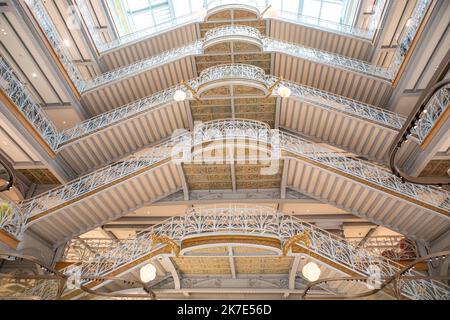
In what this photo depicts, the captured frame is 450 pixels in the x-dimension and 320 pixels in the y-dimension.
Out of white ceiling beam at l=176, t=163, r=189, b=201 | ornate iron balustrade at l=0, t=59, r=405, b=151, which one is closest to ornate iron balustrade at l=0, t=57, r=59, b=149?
ornate iron balustrade at l=0, t=59, r=405, b=151

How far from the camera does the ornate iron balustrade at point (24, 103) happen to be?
9.09 m

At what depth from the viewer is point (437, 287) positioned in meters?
7.34

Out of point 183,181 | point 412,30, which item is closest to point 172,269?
point 183,181

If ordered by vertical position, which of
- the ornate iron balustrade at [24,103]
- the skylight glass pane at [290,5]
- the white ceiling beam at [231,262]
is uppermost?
the skylight glass pane at [290,5]

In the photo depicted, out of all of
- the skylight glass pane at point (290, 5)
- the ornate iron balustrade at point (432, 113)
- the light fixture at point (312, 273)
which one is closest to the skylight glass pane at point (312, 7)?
the skylight glass pane at point (290, 5)

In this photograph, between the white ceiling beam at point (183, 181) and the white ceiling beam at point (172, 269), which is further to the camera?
the white ceiling beam at point (183, 181)

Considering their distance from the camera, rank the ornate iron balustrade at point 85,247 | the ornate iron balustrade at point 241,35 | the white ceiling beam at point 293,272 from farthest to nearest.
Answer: the ornate iron balustrade at point 241,35 < the ornate iron balustrade at point 85,247 < the white ceiling beam at point 293,272

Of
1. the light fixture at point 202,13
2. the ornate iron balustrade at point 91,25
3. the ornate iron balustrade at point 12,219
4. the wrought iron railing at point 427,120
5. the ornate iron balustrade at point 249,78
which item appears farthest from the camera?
the light fixture at point 202,13

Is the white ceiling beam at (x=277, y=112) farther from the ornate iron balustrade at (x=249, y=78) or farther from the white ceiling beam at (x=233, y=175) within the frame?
the white ceiling beam at (x=233, y=175)

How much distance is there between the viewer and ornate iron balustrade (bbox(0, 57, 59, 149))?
29.8 feet

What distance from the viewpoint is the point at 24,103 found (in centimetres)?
948

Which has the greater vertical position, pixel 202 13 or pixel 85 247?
pixel 202 13

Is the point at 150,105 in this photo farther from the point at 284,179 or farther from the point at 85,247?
the point at 85,247

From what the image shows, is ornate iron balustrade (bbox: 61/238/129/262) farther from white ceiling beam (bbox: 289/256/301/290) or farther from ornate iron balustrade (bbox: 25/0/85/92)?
white ceiling beam (bbox: 289/256/301/290)
